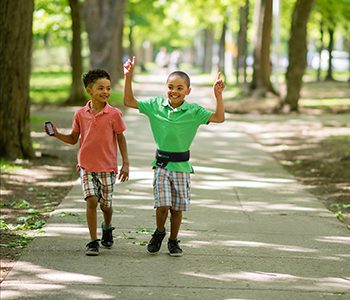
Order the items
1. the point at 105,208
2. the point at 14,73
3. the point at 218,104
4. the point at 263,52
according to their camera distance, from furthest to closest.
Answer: the point at 263,52 < the point at 14,73 < the point at 105,208 < the point at 218,104

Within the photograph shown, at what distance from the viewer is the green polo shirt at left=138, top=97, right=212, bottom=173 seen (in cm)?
707

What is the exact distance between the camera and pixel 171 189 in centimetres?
715

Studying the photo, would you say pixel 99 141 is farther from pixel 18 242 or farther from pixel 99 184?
pixel 18 242

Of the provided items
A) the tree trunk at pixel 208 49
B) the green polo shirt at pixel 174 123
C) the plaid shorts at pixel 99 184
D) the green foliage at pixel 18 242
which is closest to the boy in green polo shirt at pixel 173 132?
the green polo shirt at pixel 174 123

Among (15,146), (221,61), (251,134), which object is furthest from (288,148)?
(221,61)

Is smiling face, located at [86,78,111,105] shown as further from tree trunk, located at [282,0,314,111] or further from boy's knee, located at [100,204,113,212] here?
tree trunk, located at [282,0,314,111]

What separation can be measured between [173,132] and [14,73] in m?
7.05

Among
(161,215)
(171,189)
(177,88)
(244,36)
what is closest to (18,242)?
(161,215)

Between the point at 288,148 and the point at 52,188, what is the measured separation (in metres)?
6.86

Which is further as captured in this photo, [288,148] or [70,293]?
[288,148]

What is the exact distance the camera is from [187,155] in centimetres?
713

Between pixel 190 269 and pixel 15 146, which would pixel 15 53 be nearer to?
pixel 15 146

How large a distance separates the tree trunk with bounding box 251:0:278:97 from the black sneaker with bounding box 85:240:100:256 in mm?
22132

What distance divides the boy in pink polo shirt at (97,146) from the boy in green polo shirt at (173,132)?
0.74 ft
